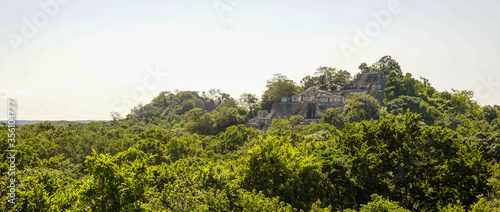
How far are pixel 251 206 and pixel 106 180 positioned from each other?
4.95 metres

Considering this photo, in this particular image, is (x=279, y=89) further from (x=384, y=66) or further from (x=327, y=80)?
(x=384, y=66)

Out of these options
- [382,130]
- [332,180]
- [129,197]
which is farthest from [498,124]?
[129,197]

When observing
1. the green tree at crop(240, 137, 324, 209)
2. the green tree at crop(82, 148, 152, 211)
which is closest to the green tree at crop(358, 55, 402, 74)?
the green tree at crop(240, 137, 324, 209)

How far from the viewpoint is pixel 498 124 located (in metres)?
43.7

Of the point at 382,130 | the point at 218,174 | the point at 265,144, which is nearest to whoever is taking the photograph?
the point at 218,174

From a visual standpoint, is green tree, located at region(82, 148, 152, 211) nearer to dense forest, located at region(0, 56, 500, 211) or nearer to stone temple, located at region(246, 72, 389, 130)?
dense forest, located at region(0, 56, 500, 211)

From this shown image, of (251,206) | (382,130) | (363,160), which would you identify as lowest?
(251,206)

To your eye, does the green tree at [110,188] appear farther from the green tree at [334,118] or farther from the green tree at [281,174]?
the green tree at [334,118]

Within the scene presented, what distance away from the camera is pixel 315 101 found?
174 feet

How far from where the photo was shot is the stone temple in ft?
173

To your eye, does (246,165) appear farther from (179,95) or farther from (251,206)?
(179,95)

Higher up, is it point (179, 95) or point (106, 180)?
point (179, 95)

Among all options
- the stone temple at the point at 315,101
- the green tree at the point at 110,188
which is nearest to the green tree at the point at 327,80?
the stone temple at the point at 315,101

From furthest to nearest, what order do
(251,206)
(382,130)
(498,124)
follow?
(498,124) → (382,130) → (251,206)
